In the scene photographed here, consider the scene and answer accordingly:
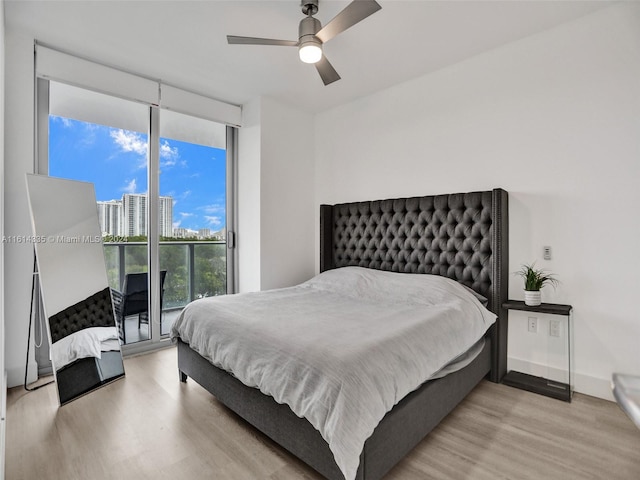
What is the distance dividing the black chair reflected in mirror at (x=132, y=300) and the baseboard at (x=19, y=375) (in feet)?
2.32

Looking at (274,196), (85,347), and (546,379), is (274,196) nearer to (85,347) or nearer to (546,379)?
(85,347)

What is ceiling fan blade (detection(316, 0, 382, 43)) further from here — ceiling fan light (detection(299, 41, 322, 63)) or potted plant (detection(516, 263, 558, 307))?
potted plant (detection(516, 263, 558, 307))

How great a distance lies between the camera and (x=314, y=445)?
4.77 ft

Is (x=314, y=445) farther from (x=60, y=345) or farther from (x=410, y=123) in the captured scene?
(x=410, y=123)

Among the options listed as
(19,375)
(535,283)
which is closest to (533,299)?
(535,283)

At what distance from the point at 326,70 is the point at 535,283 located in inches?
85.0

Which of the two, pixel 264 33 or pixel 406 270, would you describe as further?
pixel 406 270

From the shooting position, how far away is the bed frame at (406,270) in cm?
149

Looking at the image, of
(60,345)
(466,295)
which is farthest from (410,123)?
(60,345)

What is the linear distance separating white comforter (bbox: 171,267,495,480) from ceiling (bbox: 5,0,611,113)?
189cm

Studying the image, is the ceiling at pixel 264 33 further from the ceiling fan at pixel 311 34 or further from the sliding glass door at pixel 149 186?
the sliding glass door at pixel 149 186

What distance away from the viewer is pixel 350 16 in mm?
1850

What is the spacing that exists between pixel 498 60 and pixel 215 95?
9.05 feet

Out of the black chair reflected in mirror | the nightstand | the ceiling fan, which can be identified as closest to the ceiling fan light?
the ceiling fan
